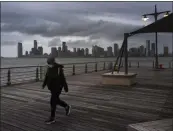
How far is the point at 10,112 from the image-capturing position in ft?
19.5

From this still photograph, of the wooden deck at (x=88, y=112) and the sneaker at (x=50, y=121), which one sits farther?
the sneaker at (x=50, y=121)

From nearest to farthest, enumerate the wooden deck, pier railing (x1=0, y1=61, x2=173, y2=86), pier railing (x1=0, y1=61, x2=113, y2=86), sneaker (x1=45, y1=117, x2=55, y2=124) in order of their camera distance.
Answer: the wooden deck, sneaker (x1=45, y1=117, x2=55, y2=124), pier railing (x1=0, y1=61, x2=113, y2=86), pier railing (x1=0, y1=61, x2=173, y2=86)

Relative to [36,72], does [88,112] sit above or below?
below

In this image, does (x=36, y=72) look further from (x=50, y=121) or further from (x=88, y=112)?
(x=50, y=121)

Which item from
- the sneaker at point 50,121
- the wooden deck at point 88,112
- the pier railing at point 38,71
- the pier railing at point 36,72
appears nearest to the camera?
the wooden deck at point 88,112

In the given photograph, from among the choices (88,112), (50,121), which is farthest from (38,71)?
(50,121)

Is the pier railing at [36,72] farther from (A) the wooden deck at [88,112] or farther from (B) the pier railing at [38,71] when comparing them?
(A) the wooden deck at [88,112]

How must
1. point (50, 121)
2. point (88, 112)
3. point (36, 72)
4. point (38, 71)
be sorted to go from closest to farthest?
point (50, 121) < point (88, 112) < point (36, 72) < point (38, 71)

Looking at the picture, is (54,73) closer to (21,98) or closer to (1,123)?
(1,123)

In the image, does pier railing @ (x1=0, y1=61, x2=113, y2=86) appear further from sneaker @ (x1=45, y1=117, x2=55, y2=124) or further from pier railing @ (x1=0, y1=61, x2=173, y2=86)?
sneaker @ (x1=45, y1=117, x2=55, y2=124)

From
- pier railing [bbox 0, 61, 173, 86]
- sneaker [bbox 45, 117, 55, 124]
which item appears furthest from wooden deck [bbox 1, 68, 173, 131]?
pier railing [bbox 0, 61, 173, 86]

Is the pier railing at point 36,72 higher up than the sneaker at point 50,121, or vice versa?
the pier railing at point 36,72

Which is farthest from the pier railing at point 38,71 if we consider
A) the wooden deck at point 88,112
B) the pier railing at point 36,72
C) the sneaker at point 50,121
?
the sneaker at point 50,121

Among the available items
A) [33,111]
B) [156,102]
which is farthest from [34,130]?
[156,102]
